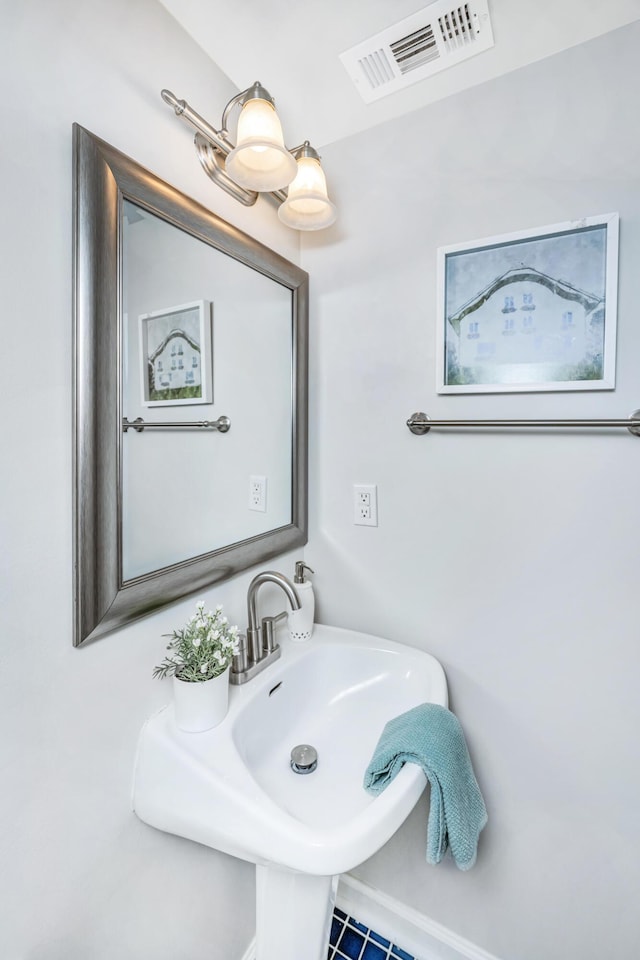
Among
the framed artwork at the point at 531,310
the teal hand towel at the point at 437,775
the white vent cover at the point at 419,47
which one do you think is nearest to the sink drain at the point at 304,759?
the teal hand towel at the point at 437,775

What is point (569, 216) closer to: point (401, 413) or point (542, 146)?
point (542, 146)

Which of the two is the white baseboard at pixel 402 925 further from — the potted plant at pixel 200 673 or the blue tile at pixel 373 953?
the potted plant at pixel 200 673

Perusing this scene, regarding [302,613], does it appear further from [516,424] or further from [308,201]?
[308,201]

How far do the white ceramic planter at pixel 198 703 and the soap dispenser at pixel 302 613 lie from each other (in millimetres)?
377

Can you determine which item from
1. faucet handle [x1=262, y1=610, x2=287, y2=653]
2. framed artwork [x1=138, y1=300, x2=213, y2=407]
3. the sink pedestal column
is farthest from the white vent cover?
the sink pedestal column

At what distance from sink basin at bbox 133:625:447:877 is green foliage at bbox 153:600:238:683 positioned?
0.11 m

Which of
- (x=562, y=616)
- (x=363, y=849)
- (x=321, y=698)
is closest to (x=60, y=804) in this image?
(x=363, y=849)

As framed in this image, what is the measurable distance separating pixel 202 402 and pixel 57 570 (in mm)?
485

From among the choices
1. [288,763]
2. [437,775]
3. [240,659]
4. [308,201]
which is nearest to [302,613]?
[240,659]

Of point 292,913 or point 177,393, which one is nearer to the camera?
point 292,913

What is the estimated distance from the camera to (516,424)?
1010 mm

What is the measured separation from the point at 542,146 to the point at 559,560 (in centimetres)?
96

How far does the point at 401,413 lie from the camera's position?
47.4 inches

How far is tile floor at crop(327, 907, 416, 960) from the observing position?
1223 mm
